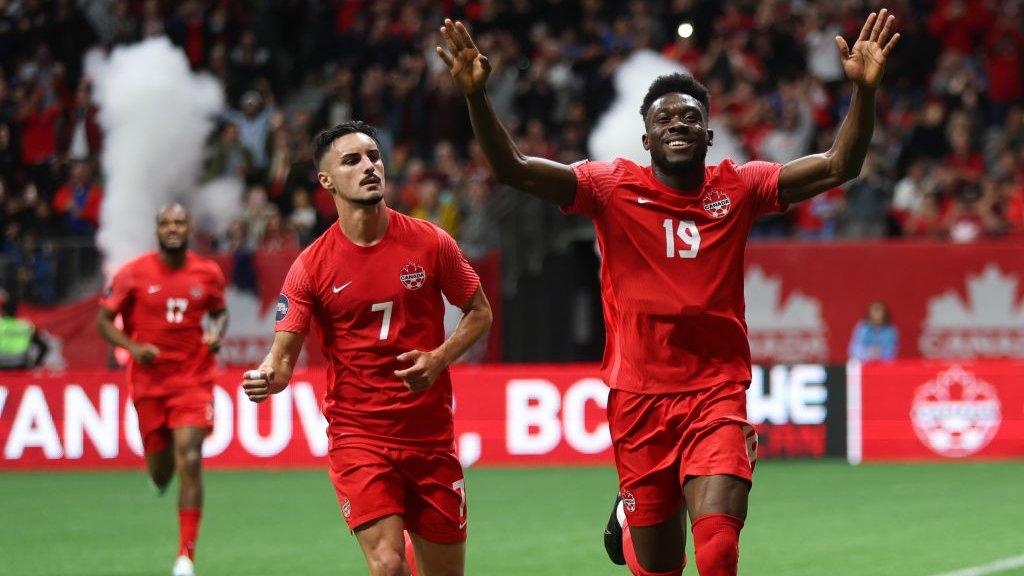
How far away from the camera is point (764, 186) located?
6.83 m

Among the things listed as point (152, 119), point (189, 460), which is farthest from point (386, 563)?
point (152, 119)

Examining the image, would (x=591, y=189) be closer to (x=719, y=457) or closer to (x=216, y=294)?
(x=719, y=457)

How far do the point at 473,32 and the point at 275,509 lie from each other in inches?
450

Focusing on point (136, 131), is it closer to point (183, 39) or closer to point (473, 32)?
point (183, 39)

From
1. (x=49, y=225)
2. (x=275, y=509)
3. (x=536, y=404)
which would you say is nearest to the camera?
(x=275, y=509)

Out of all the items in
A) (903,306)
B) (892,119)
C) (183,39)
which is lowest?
(903,306)

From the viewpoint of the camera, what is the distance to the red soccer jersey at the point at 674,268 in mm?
6652

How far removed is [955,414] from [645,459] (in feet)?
36.4

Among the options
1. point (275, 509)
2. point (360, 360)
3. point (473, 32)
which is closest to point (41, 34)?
point (473, 32)

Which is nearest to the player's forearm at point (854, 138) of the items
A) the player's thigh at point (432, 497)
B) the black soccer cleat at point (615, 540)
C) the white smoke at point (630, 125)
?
the player's thigh at point (432, 497)

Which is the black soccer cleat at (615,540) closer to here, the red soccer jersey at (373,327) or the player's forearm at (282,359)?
the red soccer jersey at (373,327)

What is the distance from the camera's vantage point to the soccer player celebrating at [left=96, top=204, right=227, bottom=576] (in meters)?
11.2

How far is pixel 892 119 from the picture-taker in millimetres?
21625

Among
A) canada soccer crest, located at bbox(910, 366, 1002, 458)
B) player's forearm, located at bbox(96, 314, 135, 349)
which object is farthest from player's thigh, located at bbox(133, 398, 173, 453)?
canada soccer crest, located at bbox(910, 366, 1002, 458)
